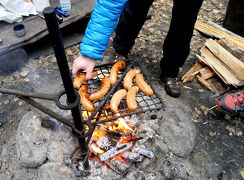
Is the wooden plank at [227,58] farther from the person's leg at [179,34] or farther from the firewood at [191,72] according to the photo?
the person's leg at [179,34]

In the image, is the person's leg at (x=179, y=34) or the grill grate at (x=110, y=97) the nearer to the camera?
the grill grate at (x=110, y=97)

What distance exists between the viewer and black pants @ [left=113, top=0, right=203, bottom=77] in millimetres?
2656

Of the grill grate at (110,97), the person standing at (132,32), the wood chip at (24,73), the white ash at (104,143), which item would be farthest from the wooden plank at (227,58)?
the wood chip at (24,73)

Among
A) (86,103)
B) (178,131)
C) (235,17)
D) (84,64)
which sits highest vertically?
(84,64)

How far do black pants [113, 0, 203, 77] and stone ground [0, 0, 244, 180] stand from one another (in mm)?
370

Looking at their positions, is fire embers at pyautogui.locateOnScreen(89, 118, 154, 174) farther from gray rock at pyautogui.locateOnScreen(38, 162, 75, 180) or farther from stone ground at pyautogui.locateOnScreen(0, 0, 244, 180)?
gray rock at pyautogui.locateOnScreen(38, 162, 75, 180)

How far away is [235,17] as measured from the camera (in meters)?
4.07

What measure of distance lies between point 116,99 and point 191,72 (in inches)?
64.1

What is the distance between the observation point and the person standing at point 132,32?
77.2 inches

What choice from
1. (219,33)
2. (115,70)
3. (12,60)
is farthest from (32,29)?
(219,33)

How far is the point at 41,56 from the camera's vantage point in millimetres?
3699

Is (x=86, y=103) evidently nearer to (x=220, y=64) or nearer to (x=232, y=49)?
(x=220, y=64)

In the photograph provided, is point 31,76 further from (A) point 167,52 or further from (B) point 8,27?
(A) point 167,52

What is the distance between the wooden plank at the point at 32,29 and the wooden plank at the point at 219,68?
169cm
